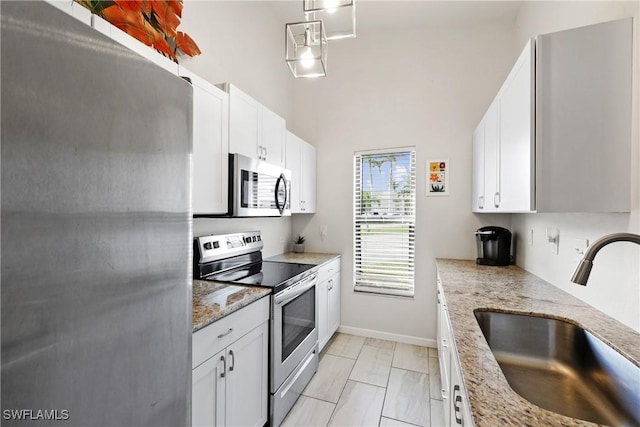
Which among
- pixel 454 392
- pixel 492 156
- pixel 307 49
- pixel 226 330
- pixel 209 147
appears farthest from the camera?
pixel 492 156

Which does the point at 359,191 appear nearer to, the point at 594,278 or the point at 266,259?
the point at 266,259

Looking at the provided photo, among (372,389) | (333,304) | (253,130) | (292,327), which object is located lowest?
(372,389)

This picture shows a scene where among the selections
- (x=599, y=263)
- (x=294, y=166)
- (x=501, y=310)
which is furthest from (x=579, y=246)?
(x=294, y=166)

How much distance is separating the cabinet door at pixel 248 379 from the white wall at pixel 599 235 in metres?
1.73

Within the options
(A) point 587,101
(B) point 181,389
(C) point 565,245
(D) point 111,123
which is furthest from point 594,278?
(D) point 111,123

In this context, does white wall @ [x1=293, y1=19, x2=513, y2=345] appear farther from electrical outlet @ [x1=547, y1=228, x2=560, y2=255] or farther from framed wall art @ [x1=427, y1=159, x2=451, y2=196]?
electrical outlet @ [x1=547, y1=228, x2=560, y2=255]

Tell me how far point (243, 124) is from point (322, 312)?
185cm

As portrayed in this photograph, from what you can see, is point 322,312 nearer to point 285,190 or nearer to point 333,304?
point 333,304

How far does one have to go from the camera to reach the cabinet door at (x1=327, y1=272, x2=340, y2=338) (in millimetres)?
2904

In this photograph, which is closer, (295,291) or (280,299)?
(280,299)

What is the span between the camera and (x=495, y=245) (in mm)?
2502

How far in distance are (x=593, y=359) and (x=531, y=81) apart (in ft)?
3.97

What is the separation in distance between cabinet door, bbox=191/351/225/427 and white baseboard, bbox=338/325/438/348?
207 centimetres

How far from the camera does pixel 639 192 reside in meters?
1.09
